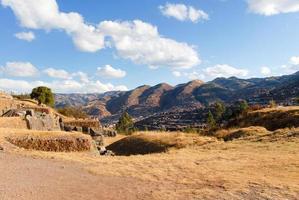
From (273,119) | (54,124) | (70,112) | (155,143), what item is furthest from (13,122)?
(70,112)

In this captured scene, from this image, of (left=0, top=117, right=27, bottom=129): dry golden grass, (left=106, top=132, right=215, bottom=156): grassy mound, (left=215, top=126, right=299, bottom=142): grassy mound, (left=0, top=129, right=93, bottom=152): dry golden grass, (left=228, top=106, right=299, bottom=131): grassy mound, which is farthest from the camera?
(left=228, top=106, right=299, bottom=131): grassy mound

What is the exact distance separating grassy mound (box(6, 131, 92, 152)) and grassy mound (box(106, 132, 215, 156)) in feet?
35.4

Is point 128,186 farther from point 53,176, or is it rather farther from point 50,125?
point 50,125

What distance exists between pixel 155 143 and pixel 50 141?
674 inches

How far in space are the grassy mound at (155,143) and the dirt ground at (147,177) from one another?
1237 centimetres

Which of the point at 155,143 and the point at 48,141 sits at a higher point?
the point at 48,141

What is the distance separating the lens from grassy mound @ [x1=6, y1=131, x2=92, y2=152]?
2494 centimetres

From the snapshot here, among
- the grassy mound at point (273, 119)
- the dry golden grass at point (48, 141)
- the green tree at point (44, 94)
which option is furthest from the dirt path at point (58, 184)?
the green tree at point (44, 94)

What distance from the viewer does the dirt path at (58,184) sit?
14.0 metres

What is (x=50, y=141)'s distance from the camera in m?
25.6

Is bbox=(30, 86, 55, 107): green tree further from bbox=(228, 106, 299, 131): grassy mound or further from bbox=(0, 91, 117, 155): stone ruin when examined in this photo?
bbox=(228, 106, 299, 131): grassy mound

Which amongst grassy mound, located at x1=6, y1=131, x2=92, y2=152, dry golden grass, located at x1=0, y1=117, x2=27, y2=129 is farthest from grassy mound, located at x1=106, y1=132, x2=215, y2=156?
dry golden grass, located at x1=0, y1=117, x2=27, y2=129

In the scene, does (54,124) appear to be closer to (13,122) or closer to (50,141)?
(13,122)

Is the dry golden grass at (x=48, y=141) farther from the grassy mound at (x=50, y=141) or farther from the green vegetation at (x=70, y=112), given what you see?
the green vegetation at (x=70, y=112)
